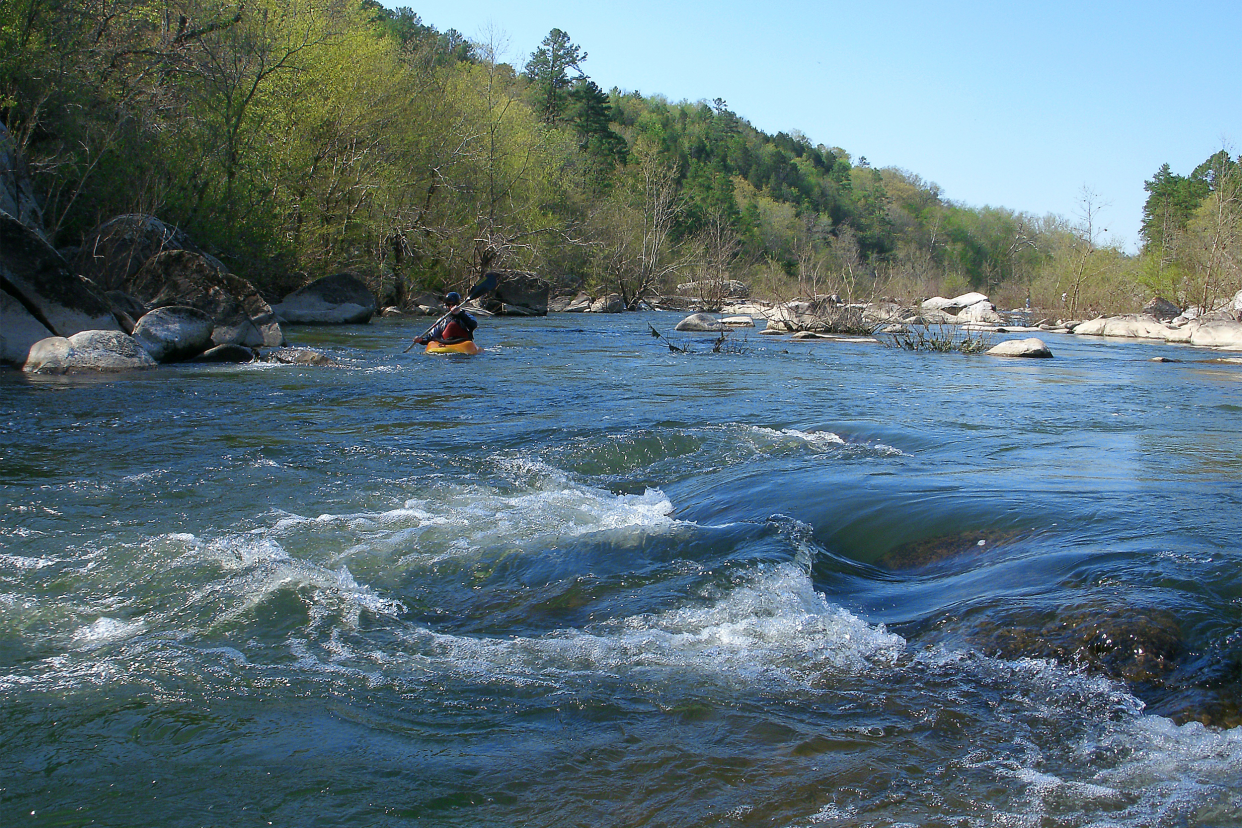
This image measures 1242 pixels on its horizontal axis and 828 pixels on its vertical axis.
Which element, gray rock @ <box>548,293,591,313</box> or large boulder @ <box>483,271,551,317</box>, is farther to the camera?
gray rock @ <box>548,293,591,313</box>

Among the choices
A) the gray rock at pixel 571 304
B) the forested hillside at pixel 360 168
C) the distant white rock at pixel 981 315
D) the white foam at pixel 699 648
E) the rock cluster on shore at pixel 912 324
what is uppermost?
the forested hillside at pixel 360 168

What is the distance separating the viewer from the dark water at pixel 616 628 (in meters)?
2.69

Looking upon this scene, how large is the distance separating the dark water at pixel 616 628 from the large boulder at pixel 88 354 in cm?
365

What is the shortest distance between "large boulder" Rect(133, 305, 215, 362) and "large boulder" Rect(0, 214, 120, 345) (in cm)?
66

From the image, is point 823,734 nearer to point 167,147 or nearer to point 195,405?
point 195,405

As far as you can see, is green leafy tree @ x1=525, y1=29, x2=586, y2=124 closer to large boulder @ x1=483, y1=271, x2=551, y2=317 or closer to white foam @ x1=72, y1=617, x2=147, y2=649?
large boulder @ x1=483, y1=271, x2=551, y2=317

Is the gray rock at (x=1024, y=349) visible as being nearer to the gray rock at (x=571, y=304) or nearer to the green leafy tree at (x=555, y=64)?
the gray rock at (x=571, y=304)

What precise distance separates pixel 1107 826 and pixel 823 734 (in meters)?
0.84

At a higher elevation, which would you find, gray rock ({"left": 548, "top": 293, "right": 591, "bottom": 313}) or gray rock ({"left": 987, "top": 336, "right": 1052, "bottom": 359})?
gray rock ({"left": 548, "top": 293, "right": 591, "bottom": 313})

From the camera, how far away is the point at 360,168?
26.9 m

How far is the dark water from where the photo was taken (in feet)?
8.81

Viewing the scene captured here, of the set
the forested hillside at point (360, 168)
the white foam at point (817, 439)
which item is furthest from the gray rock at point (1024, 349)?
the white foam at point (817, 439)

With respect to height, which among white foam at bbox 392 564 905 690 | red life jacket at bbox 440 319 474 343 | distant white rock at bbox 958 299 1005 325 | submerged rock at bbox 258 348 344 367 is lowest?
white foam at bbox 392 564 905 690

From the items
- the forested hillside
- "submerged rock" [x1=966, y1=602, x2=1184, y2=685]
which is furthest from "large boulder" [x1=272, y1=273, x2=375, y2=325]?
"submerged rock" [x1=966, y1=602, x2=1184, y2=685]
